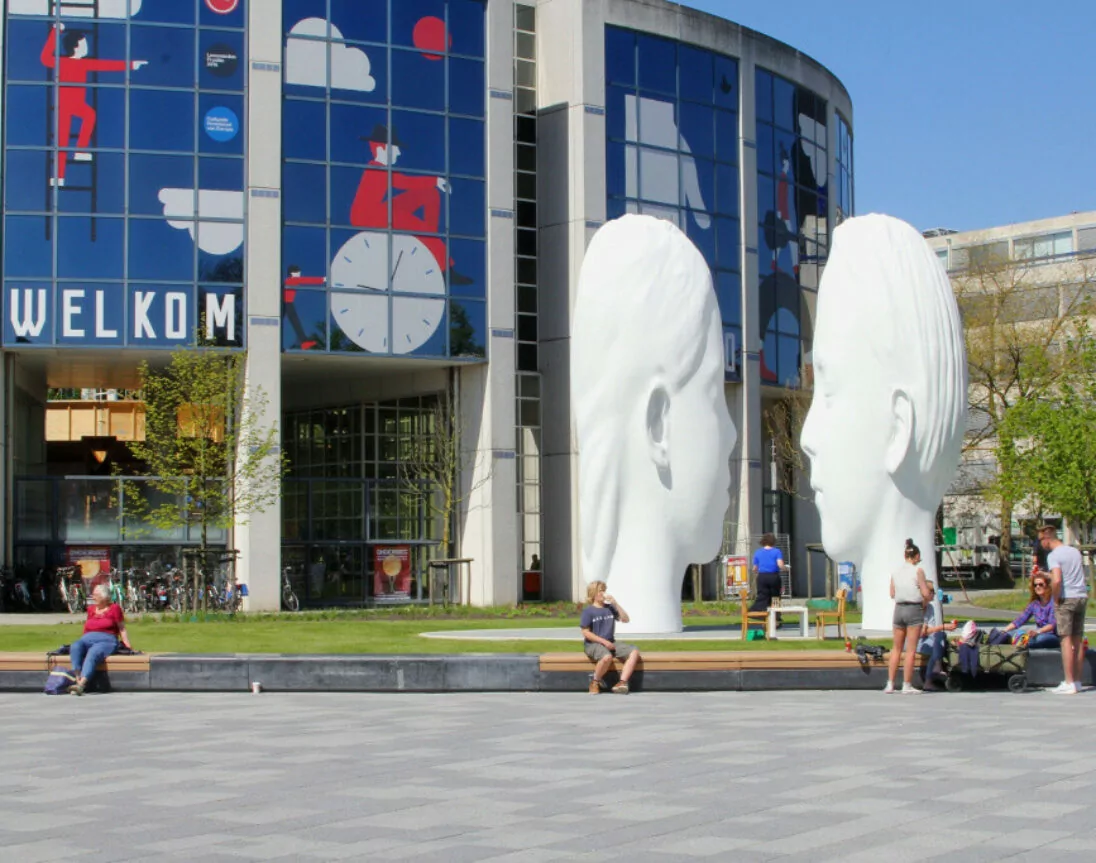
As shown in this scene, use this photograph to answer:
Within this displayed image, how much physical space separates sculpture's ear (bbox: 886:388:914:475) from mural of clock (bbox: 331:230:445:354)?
19051mm

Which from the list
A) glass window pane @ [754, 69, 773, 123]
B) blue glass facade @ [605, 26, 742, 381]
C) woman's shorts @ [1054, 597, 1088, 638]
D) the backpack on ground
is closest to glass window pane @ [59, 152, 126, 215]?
blue glass facade @ [605, 26, 742, 381]

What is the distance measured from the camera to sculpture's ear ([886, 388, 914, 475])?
22.8m

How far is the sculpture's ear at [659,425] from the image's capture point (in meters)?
22.6

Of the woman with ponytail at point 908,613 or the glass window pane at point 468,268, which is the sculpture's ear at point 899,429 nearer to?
the woman with ponytail at point 908,613

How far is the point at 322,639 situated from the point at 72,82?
19873mm

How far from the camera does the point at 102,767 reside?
11.8 m

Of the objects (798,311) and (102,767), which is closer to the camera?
(102,767)

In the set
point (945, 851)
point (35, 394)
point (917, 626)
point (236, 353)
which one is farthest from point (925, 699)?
point (35, 394)

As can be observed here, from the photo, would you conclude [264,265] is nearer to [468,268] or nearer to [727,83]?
[468,268]

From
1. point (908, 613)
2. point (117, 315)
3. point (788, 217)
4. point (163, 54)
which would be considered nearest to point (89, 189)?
point (117, 315)

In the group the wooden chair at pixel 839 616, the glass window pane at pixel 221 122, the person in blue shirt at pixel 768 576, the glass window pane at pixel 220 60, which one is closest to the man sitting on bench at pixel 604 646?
the wooden chair at pixel 839 616

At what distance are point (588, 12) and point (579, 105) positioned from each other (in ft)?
8.73

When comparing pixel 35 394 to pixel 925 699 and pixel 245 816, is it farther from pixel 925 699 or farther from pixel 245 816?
pixel 245 816

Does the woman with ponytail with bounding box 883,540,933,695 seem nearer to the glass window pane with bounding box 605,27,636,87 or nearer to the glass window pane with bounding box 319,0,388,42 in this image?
the glass window pane with bounding box 319,0,388,42
